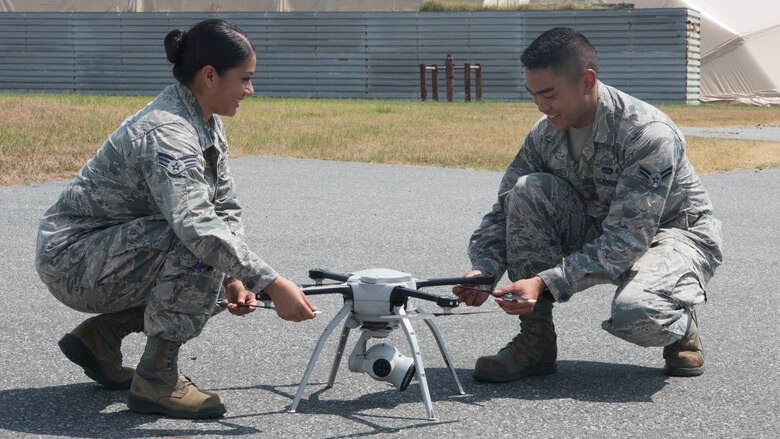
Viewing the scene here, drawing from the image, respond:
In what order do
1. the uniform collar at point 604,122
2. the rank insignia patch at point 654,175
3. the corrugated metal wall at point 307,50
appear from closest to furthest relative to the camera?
the rank insignia patch at point 654,175, the uniform collar at point 604,122, the corrugated metal wall at point 307,50

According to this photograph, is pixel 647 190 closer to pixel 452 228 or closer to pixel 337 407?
pixel 337 407

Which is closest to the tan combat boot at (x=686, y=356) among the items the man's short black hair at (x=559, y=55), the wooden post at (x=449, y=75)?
the man's short black hair at (x=559, y=55)

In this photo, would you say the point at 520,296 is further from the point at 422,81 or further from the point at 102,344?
the point at 422,81

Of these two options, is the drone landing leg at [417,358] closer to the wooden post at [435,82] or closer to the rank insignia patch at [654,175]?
the rank insignia patch at [654,175]

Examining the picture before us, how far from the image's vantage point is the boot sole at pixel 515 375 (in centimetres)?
407

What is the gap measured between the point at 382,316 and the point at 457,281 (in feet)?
1.01

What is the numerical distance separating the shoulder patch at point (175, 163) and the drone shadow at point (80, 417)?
76cm

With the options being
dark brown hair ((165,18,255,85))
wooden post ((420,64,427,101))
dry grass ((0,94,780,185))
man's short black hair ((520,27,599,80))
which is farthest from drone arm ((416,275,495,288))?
wooden post ((420,64,427,101))

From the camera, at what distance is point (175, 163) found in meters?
3.45

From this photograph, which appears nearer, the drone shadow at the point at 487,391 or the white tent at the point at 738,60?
the drone shadow at the point at 487,391

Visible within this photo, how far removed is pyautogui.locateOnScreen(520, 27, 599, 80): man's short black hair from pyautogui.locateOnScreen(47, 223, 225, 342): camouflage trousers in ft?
4.33

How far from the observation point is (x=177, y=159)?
3.46m

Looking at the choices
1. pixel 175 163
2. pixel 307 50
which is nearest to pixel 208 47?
pixel 175 163

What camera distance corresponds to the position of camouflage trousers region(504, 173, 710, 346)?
12.6 ft
